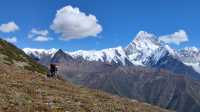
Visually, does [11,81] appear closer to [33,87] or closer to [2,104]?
[33,87]

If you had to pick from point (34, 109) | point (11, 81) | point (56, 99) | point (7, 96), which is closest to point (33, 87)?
point (11, 81)

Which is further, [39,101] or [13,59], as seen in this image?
[13,59]

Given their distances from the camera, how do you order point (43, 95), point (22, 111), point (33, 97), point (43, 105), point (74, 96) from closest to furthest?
1. point (22, 111)
2. point (43, 105)
3. point (33, 97)
4. point (43, 95)
5. point (74, 96)

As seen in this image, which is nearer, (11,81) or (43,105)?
(43,105)

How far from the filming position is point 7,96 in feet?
93.9

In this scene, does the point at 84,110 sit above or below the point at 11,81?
below

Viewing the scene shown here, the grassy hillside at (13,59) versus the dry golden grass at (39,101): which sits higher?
the grassy hillside at (13,59)

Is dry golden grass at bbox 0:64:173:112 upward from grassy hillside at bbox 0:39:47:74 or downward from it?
downward

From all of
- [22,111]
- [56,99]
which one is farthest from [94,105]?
[22,111]

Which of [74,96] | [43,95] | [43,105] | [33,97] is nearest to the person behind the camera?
[43,105]

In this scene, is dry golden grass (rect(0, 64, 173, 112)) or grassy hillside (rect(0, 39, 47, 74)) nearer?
dry golden grass (rect(0, 64, 173, 112))

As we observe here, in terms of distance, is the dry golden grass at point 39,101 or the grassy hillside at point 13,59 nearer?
the dry golden grass at point 39,101

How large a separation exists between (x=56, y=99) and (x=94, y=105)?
2.65 m

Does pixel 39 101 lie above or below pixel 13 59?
below
